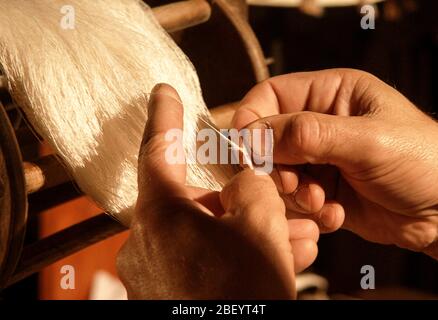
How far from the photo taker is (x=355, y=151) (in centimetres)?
58

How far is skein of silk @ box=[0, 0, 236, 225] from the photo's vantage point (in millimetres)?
504

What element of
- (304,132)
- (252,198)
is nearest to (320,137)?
(304,132)

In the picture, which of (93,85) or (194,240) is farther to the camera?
(93,85)

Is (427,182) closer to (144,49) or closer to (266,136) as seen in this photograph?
(266,136)

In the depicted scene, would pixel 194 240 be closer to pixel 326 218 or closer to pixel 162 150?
pixel 162 150

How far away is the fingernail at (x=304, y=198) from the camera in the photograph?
611 millimetres

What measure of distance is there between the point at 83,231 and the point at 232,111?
0.75 feet

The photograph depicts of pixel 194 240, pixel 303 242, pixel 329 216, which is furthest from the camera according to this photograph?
pixel 329 216

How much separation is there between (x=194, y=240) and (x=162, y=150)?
80 millimetres

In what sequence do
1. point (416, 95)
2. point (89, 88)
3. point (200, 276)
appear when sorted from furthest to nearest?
1. point (416, 95)
2. point (89, 88)
3. point (200, 276)

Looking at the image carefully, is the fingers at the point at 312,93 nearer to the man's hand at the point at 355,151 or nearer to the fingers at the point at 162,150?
the man's hand at the point at 355,151

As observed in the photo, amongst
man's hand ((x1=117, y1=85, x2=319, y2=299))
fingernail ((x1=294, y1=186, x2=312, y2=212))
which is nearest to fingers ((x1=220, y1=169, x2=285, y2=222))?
man's hand ((x1=117, y1=85, x2=319, y2=299))
